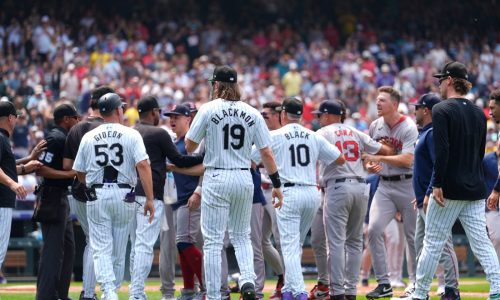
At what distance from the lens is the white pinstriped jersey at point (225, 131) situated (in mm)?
9836

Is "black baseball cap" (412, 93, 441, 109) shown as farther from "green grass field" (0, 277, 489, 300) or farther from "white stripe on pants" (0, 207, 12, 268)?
"white stripe on pants" (0, 207, 12, 268)

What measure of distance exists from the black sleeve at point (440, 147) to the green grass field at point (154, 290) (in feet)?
9.10

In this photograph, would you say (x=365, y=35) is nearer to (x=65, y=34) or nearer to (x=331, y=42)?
(x=331, y=42)

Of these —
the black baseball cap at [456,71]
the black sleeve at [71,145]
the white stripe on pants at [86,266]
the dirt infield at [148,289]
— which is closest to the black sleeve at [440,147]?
the black baseball cap at [456,71]

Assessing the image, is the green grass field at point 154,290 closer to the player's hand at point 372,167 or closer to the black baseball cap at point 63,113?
the player's hand at point 372,167

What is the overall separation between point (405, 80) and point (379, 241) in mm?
14968

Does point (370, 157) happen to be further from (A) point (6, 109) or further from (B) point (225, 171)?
(A) point (6, 109)

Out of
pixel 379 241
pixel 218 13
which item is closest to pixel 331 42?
pixel 218 13

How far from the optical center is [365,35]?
30.7 m

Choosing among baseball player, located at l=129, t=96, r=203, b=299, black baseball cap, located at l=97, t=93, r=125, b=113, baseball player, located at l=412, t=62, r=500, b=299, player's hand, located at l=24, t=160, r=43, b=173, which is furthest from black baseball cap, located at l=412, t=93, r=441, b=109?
A: player's hand, located at l=24, t=160, r=43, b=173

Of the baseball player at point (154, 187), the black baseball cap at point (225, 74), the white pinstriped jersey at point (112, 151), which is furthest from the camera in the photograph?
the baseball player at point (154, 187)

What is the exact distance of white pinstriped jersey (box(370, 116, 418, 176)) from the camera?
1216 centimetres

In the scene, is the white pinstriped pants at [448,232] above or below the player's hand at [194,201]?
below

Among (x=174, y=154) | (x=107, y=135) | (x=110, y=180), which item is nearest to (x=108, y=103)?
(x=107, y=135)
